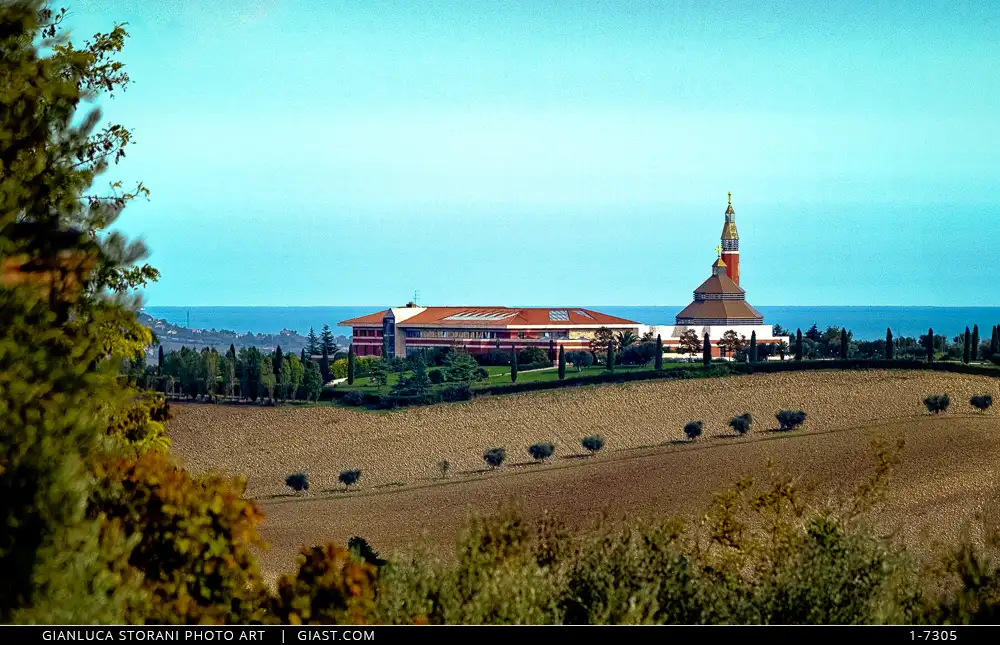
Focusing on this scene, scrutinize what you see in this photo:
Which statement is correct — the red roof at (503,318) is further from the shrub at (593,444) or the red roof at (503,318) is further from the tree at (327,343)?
the shrub at (593,444)

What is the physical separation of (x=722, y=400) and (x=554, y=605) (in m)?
36.6

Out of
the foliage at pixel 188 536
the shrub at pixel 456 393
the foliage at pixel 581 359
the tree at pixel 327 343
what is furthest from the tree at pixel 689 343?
the foliage at pixel 188 536

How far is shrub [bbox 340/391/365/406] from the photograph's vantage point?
52612 millimetres

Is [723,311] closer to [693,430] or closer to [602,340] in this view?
[602,340]

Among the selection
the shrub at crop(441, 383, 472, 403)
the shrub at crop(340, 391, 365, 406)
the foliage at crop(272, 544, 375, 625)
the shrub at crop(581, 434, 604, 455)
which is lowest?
the shrub at crop(581, 434, 604, 455)

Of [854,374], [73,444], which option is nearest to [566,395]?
[854,374]

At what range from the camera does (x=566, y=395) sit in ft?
161

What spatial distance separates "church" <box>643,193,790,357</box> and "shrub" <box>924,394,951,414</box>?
2117 centimetres

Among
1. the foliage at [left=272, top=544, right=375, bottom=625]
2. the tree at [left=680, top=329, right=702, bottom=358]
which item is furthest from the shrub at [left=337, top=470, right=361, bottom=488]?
the foliage at [left=272, top=544, right=375, bottom=625]

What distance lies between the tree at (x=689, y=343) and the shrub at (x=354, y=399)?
1794 cm

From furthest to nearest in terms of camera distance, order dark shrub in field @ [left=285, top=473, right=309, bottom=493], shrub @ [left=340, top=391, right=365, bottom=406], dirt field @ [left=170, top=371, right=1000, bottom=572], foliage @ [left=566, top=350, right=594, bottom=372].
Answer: foliage @ [left=566, top=350, right=594, bottom=372] → shrub @ [left=340, top=391, right=365, bottom=406] → dark shrub in field @ [left=285, top=473, right=309, bottom=493] → dirt field @ [left=170, top=371, right=1000, bottom=572]

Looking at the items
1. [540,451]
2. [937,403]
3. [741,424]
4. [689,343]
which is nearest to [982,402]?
[937,403]

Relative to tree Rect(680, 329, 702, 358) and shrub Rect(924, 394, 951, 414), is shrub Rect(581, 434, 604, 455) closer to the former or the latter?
shrub Rect(924, 394, 951, 414)

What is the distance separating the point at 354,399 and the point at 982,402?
2641 cm
